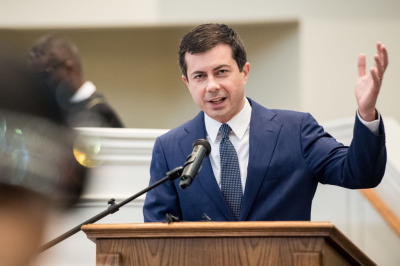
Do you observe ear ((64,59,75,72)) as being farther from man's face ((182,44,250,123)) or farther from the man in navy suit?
man's face ((182,44,250,123))

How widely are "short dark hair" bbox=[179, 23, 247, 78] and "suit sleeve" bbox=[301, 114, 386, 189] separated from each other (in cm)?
41

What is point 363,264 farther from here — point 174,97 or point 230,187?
point 174,97

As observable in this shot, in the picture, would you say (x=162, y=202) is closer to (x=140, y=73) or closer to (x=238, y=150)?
(x=238, y=150)

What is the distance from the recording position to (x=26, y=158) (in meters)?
0.64

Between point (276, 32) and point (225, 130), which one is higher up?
point (276, 32)

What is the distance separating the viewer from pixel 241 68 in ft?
9.73

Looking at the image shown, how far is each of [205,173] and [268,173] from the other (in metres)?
0.26

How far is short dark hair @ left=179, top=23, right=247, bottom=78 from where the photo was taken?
113 inches

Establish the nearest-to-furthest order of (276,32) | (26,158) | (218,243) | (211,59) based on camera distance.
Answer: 1. (26,158)
2. (218,243)
3. (211,59)
4. (276,32)

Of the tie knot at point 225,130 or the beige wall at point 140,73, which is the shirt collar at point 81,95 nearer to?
the tie knot at point 225,130

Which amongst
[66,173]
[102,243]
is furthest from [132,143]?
[66,173]

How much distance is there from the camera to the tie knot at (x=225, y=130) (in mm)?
2822

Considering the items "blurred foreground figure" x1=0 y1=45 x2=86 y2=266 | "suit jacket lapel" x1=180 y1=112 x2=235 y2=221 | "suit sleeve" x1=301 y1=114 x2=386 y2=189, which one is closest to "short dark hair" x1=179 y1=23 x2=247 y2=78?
"suit jacket lapel" x1=180 y1=112 x2=235 y2=221

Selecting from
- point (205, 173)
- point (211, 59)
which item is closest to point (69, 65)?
point (205, 173)
